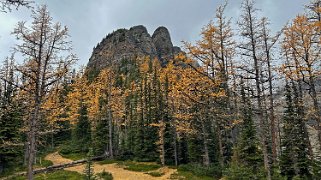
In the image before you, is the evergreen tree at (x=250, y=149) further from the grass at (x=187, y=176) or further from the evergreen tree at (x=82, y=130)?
the evergreen tree at (x=82, y=130)

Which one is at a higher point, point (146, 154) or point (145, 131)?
point (145, 131)

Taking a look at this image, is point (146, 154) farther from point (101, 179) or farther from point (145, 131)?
point (101, 179)

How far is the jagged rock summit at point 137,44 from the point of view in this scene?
118688 millimetres

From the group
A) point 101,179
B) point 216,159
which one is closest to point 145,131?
point 216,159

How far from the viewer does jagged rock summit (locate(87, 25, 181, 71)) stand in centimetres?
11869

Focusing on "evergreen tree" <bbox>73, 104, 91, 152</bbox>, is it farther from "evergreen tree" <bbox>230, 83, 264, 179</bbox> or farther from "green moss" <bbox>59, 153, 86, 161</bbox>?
"evergreen tree" <bbox>230, 83, 264, 179</bbox>

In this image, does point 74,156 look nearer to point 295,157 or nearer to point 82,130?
point 82,130

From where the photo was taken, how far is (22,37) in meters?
14.8

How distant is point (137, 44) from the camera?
128375mm

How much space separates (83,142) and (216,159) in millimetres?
27946

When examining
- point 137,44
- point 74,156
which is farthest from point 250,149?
point 137,44

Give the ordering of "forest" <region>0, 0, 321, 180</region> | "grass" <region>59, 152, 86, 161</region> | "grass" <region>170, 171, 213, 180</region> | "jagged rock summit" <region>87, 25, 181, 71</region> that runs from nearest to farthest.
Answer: "forest" <region>0, 0, 321, 180</region> → "grass" <region>170, 171, 213, 180</region> → "grass" <region>59, 152, 86, 161</region> → "jagged rock summit" <region>87, 25, 181, 71</region>

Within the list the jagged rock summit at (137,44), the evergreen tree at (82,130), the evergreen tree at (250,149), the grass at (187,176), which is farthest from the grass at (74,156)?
the jagged rock summit at (137,44)

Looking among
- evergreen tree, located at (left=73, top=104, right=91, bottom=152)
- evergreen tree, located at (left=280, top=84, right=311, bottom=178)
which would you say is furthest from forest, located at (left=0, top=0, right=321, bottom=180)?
evergreen tree, located at (left=73, top=104, right=91, bottom=152)
